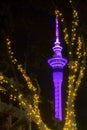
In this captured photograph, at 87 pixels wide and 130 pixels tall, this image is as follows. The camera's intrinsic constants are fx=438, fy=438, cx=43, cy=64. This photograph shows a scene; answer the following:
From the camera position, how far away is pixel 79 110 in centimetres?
3747

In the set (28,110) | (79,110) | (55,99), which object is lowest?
(28,110)

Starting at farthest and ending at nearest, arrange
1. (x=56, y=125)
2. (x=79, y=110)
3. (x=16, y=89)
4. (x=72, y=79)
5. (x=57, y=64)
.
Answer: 1. (x=57, y=64)
2. (x=79, y=110)
3. (x=56, y=125)
4. (x=16, y=89)
5. (x=72, y=79)

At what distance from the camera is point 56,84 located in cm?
→ 6134

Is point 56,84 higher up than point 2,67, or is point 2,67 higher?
point 56,84

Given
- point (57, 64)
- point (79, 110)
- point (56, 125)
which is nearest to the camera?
point (56, 125)

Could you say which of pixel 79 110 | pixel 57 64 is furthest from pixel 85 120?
pixel 57 64

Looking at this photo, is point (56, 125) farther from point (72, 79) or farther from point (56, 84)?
point (56, 84)

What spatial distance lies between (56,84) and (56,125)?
1434 inches

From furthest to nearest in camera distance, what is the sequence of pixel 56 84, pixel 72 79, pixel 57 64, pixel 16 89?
pixel 56 84 < pixel 57 64 < pixel 16 89 < pixel 72 79

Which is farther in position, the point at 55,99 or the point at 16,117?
the point at 55,99

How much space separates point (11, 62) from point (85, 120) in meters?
21.8

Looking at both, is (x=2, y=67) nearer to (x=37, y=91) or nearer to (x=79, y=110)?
(x=37, y=91)

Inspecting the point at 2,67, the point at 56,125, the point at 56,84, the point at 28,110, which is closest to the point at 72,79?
the point at 28,110

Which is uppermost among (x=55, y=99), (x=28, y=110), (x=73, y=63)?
(x=55, y=99)
